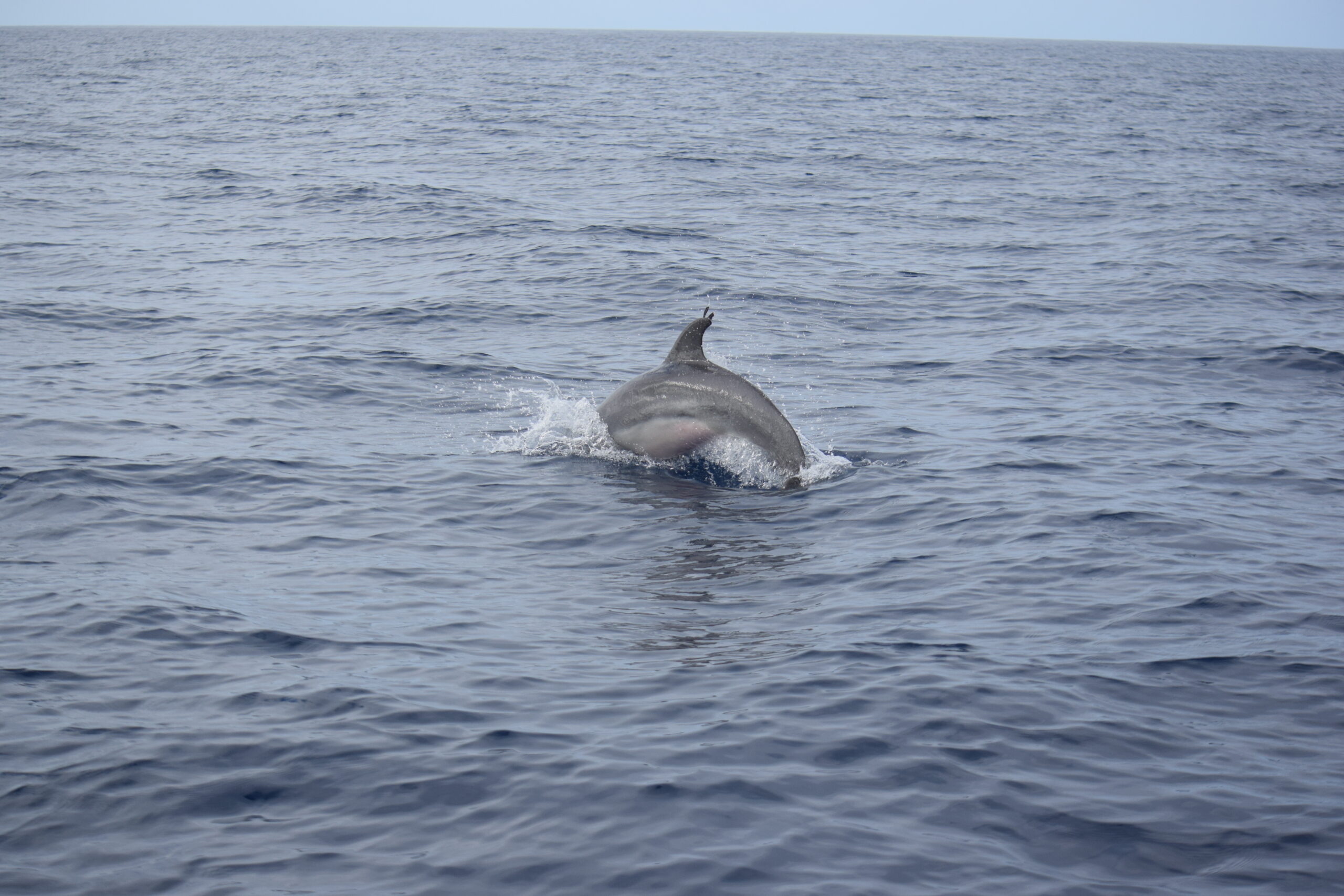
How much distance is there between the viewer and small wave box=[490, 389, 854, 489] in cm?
1408

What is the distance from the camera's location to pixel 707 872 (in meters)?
6.90

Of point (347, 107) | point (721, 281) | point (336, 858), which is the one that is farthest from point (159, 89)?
point (336, 858)

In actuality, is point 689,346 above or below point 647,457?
above

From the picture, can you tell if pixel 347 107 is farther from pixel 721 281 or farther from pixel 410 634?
pixel 410 634

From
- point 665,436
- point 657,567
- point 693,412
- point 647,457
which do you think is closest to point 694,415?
point 693,412

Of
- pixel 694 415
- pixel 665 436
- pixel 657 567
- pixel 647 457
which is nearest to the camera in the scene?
pixel 657 567

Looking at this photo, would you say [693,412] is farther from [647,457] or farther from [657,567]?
[657,567]

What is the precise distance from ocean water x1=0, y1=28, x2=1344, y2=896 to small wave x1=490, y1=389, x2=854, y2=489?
57 mm

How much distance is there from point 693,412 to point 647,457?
0.76 metres

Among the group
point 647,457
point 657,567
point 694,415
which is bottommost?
point 657,567

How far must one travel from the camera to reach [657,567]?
11562mm

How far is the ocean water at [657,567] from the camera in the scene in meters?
7.30

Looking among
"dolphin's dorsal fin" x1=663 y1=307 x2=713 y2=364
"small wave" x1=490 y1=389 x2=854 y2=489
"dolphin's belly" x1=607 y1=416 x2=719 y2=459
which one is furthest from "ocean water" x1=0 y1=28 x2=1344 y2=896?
"dolphin's dorsal fin" x1=663 y1=307 x2=713 y2=364

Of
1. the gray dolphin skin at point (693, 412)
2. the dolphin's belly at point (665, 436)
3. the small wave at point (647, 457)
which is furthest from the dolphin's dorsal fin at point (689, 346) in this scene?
the small wave at point (647, 457)
